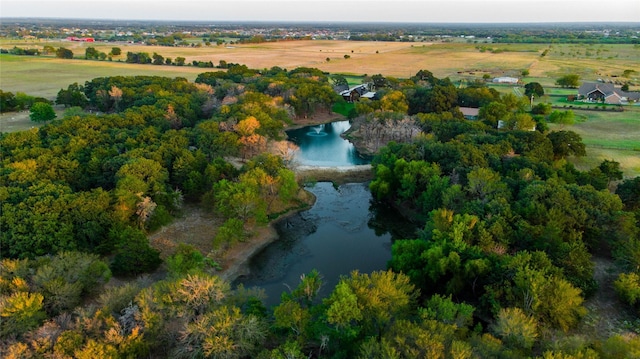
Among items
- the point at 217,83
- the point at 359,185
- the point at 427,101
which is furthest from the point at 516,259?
the point at 217,83

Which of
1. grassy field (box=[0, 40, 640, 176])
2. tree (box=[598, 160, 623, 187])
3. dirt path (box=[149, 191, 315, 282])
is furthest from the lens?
grassy field (box=[0, 40, 640, 176])

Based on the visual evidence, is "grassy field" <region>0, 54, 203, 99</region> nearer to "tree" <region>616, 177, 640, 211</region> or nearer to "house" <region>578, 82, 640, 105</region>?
"house" <region>578, 82, 640, 105</region>

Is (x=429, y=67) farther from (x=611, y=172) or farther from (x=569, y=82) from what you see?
(x=611, y=172)

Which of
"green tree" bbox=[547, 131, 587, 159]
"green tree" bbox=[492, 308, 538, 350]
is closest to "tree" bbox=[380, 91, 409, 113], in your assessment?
"green tree" bbox=[547, 131, 587, 159]

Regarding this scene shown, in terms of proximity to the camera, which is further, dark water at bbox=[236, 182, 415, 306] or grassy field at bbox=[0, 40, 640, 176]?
grassy field at bbox=[0, 40, 640, 176]

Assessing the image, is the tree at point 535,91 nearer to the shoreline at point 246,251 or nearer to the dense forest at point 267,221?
the dense forest at point 267,221

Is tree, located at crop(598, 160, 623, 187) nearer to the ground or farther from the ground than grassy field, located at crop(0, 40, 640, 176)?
nearer to the ground

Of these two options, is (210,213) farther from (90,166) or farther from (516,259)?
(516,259)

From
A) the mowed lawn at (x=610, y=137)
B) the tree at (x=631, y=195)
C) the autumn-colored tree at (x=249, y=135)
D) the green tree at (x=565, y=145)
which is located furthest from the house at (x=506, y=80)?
the autumn-colored tree at (x=249, y=135)
